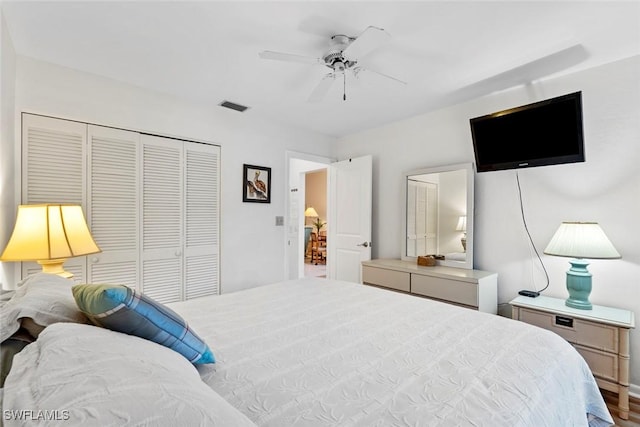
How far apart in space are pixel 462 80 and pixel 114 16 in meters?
2.62

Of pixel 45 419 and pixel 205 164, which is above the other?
pixel 205 164

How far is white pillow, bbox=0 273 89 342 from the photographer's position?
89cm

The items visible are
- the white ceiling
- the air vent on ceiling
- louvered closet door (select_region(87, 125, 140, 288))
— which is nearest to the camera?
the white ceiling

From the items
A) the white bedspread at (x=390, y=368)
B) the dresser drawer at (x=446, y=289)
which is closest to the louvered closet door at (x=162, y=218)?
the white bedspread at (x=390, y=368)

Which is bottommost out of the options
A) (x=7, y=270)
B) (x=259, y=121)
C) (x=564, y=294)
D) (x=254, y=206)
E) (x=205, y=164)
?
(x=564, y=294)

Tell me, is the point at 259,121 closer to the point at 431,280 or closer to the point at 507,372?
the point at 431,280

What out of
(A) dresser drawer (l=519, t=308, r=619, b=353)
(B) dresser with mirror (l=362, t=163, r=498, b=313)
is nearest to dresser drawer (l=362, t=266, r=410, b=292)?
(B) dresser with mirror (l=362, t=163, r=498, b=313)

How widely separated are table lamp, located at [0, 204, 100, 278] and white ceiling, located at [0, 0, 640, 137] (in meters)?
1.17

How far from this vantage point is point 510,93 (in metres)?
2.76

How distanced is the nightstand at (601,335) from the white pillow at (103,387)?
8.02ft

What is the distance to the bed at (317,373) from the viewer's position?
58 centimetres

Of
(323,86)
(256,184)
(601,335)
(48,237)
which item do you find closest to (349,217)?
(256,184)

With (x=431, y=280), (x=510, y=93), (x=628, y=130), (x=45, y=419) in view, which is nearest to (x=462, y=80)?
(x=510, y=93)

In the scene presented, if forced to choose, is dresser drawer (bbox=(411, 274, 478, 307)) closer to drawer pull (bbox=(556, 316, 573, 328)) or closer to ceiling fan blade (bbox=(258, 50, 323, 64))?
drawer pull (bbox=(556, 316, 573, 328))
